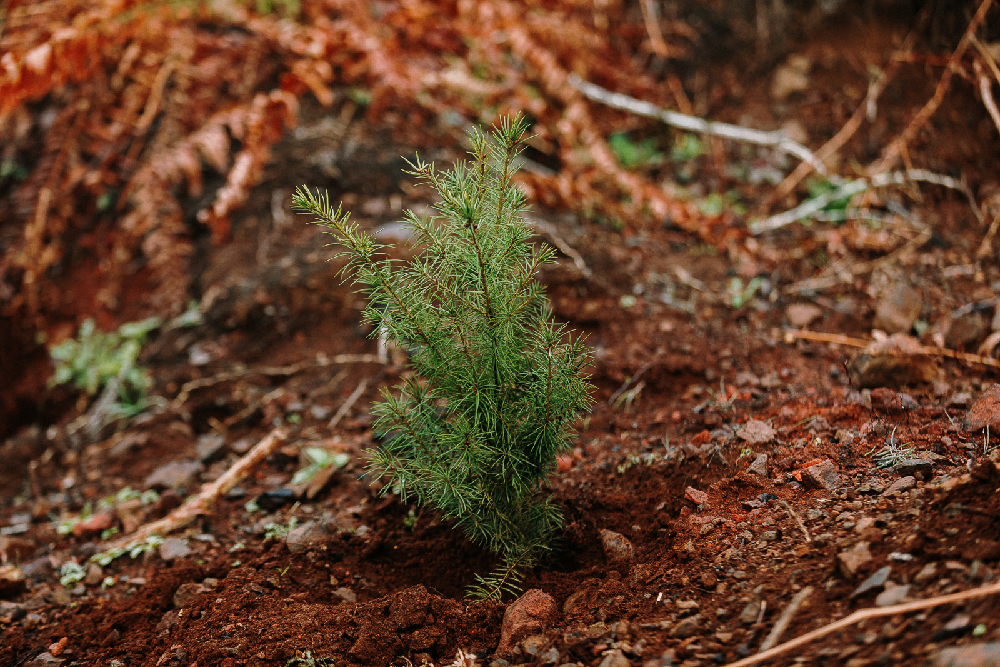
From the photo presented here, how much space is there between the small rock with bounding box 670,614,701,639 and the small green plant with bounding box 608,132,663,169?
3.24 metres

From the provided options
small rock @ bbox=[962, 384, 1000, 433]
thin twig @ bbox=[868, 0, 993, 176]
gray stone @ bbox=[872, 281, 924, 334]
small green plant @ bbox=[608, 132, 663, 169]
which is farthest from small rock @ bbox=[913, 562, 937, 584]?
small green plant @ bbox=[608, 132, 663, 169]

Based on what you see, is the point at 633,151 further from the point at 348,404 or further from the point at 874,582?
the point at 874,582

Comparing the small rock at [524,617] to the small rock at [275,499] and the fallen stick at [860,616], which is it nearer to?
the fallen stick at [860,616]

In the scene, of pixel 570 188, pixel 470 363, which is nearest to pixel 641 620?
pixel 470 363

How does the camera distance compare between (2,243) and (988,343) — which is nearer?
(988,343)

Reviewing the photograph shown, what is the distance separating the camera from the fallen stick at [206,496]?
262 cm

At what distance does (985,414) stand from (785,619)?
40.9 inches

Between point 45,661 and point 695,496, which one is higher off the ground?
point 695,496

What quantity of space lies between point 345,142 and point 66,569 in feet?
9.15

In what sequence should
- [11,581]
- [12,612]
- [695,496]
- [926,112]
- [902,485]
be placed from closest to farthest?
[902,485]
[695,496]
[12,612]
[11,581]
[926,112]

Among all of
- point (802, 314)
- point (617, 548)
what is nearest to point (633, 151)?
point (802, 314)

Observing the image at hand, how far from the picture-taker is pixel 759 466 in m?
2.15

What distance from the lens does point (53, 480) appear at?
329 centimetres

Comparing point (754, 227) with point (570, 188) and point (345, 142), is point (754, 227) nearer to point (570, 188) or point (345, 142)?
point (570, 188)
